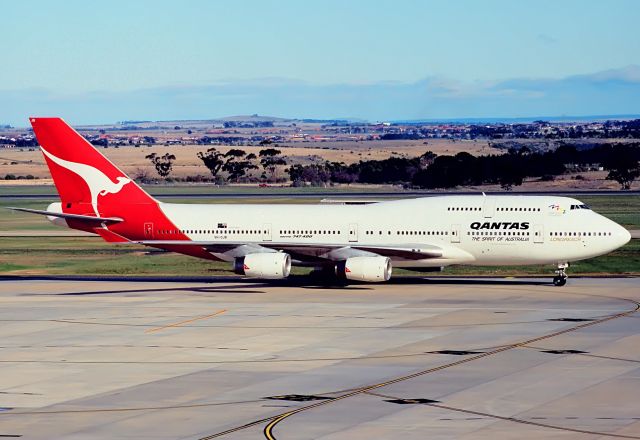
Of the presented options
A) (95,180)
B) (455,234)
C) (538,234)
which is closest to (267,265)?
(455,234)

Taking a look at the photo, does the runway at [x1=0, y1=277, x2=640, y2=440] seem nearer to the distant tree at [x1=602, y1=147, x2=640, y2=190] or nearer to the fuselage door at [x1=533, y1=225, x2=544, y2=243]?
the fuselage door at [x1=533, y1=225, x2=544, y2=243]

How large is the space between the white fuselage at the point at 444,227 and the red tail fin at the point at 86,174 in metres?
2.47

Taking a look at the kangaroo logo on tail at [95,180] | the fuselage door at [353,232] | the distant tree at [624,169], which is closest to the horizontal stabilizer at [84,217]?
the kangaroo logo on tail at [95,180]

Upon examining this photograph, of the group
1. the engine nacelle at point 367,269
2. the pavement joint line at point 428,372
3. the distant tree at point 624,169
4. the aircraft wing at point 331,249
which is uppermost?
the distant tree at point 624,169

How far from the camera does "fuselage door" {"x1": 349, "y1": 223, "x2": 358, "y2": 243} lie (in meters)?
62.8

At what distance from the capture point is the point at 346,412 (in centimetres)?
3184

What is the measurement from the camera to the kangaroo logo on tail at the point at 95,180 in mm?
64500

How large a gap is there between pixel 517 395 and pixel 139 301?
88.4 feet

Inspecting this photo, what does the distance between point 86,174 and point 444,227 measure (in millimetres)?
19104

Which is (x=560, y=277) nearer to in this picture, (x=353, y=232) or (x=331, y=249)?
(x=353, y=232)

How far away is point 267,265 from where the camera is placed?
59.7 m

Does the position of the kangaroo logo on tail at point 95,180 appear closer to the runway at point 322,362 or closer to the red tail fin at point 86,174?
the red tail fin at point 86,174

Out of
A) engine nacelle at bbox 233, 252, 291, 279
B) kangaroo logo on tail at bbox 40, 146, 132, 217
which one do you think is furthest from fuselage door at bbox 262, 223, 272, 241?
kangaroo logo on tail at bbox 40, 146, 132, 217

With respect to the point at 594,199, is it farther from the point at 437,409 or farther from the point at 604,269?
the point at 437,409
